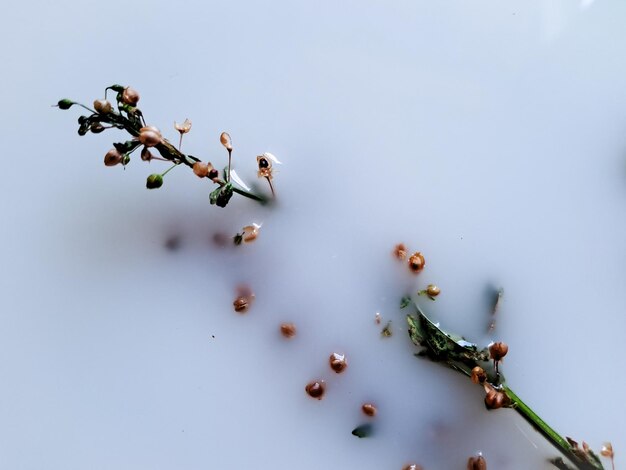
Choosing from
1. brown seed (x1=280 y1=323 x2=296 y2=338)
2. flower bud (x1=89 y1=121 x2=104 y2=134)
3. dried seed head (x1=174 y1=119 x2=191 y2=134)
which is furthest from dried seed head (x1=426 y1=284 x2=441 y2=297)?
flower bud (x1=89 y1=121 x2=104 y2=134)

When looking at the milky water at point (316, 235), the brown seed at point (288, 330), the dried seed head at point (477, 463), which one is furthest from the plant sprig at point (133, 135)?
the dried seed head at point (477, 463)

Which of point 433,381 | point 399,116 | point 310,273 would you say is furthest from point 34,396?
point 399,116

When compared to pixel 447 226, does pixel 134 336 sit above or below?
below

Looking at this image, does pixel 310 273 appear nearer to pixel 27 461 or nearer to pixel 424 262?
pixel 424 262

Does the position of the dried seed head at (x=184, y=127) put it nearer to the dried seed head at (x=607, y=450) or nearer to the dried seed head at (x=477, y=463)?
the dried seed head at (x=477, y=463)

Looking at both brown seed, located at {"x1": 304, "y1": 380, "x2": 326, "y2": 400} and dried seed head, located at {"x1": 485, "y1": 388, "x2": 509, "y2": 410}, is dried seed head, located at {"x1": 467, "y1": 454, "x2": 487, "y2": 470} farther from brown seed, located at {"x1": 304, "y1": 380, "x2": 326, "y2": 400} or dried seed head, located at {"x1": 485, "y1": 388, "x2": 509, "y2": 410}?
brown seed, located at {"x1": 304, "y1": 380, "x2": 326, "y2": 400}

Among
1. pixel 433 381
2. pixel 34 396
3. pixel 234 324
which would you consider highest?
pixel 433 381

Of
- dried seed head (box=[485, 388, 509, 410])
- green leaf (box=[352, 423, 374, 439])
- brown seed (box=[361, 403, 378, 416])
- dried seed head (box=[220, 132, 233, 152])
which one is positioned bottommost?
green leaf (box=[352, 423, 374, 439])
